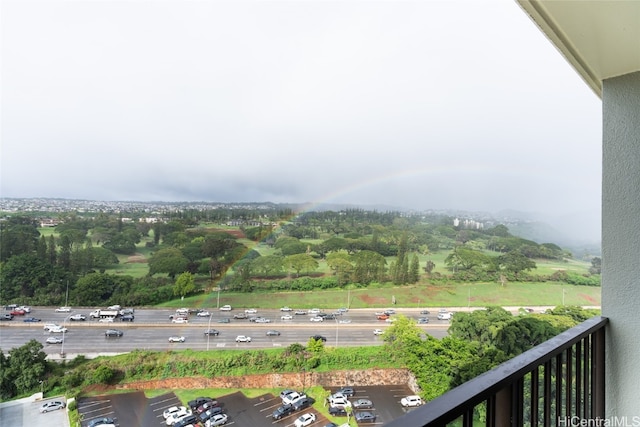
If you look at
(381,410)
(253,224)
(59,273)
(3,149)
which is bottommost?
(381,410)

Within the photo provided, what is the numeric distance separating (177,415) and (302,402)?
0.70 m

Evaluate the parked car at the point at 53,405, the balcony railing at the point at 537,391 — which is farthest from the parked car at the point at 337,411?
the parked car at the point at 53,405

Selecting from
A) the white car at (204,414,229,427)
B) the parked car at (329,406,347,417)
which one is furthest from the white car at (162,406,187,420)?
the parked car at (329,406,347,417)

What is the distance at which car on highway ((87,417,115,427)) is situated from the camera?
51.8 inches

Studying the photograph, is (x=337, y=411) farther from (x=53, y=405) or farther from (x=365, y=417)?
(x=53, y=405)

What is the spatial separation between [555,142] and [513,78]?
83 centimetres

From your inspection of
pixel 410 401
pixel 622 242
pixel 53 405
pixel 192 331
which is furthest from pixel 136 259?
pixel 622 242

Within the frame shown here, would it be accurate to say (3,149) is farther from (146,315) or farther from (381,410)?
(381,410)

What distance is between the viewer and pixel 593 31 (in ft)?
3.73

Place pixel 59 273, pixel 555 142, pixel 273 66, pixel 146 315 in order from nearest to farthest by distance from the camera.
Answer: pixel 59 273, pixel 146 315, pixel 273 66, pixel 555 142

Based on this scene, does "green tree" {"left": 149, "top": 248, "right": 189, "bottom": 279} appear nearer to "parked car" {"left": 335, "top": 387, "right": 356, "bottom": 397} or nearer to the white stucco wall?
"parked car" {"left": 335, "top": 387, "right": 356, "bottom": 397}

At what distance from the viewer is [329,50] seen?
2402mm

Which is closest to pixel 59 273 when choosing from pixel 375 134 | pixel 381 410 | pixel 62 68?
pixel 62 68

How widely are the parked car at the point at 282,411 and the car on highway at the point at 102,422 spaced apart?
0.76 meters
